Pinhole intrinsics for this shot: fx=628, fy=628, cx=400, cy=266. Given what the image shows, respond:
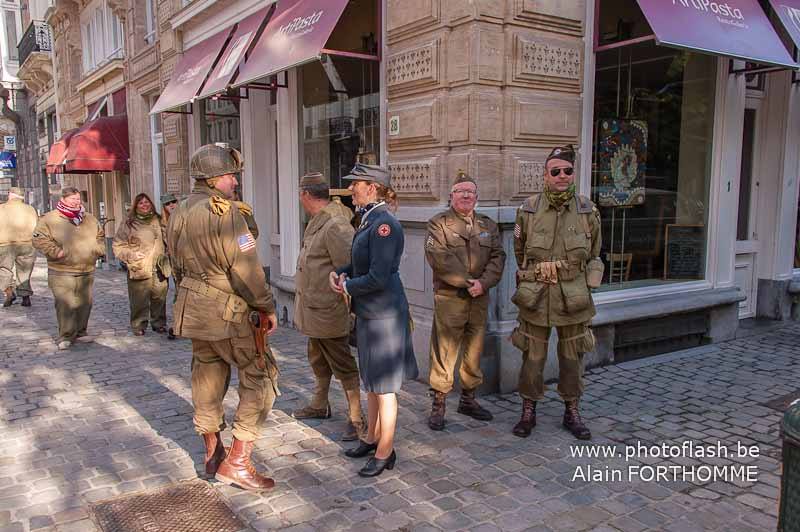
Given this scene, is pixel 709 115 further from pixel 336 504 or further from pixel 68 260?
pixel 68 260

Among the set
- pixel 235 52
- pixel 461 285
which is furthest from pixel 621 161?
pixel 235 52

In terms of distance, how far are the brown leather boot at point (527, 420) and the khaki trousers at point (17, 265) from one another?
8.43 metres

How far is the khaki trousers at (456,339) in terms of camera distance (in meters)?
4.60

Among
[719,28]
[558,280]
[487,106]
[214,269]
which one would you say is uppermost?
[719,28]

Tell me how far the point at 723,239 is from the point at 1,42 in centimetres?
3122

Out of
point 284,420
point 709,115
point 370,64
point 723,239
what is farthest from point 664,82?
point 284,420

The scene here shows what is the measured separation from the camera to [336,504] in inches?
136

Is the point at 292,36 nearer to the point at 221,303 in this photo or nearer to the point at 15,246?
the point at 221,303

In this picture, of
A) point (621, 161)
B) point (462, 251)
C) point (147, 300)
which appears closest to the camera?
point (462, 251)

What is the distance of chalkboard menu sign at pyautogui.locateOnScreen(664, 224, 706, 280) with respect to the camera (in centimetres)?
685

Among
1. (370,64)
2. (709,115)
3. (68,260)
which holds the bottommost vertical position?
(68,260)

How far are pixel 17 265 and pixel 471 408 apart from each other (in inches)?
328

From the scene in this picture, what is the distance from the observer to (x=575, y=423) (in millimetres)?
4379

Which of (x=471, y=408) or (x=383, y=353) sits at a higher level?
(x=383, y=353)
